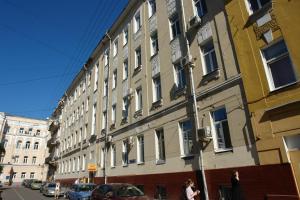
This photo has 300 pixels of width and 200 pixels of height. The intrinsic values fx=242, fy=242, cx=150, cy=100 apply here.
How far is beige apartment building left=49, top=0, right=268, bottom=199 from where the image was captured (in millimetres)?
10945

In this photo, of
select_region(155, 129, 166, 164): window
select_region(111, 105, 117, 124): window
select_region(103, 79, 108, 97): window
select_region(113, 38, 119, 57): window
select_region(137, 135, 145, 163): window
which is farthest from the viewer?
select_region(103, 79, 108, 97): window

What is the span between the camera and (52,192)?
984 inches

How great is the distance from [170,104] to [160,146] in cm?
286

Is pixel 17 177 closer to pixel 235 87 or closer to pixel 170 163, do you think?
pixel 170 163

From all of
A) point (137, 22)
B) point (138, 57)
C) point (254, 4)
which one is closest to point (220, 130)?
point (254, 4)

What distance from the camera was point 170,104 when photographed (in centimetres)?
1460

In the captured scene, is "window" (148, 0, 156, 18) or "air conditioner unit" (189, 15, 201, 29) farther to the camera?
"window" (148, 0, 156, 18)

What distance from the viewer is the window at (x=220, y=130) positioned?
1096 centimetres

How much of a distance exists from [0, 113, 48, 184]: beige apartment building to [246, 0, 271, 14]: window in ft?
189

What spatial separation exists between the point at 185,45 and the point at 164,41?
251cm

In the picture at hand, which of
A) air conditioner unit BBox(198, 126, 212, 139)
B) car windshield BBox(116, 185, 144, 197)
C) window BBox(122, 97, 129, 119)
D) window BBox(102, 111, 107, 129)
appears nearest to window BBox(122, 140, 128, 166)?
window BBox(122, 97, 129, 119)

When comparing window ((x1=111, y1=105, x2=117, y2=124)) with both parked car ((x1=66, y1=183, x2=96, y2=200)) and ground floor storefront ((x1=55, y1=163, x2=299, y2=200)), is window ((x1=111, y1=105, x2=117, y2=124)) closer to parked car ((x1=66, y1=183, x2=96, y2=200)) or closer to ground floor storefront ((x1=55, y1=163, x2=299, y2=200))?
parked car ((x1=66, y1=183, x2=96, y2=200))

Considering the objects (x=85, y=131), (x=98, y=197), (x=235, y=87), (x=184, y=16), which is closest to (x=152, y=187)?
(x=98, y=197)

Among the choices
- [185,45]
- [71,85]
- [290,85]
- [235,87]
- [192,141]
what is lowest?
[192,141]
